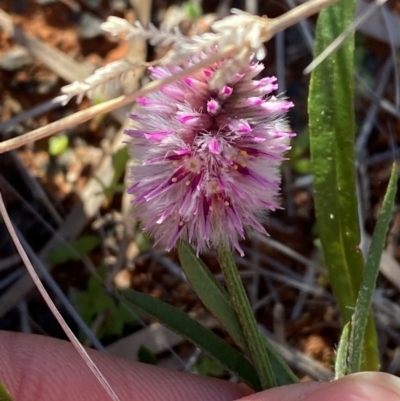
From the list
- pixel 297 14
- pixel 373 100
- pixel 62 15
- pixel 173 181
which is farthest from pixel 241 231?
pixel 62 15

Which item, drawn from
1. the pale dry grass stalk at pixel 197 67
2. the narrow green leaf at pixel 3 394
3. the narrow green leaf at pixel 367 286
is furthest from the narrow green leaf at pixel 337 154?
the narrow green leaf at pixel 3 394

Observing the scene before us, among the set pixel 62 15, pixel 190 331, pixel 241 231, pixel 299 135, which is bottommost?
pixel 190 331

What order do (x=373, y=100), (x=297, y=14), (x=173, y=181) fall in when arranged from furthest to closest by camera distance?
(x=373, y=100)
(x=173, y=181)
(x=297, y=14)

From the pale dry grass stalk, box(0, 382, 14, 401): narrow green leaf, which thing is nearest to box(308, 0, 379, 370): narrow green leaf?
the pale dry grass stalk

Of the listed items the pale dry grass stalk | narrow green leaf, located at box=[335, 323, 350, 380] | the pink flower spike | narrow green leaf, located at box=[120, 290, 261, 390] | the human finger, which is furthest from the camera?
the human finger

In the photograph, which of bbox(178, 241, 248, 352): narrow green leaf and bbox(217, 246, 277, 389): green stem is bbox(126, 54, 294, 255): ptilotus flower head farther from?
bbox(178, 241, 248, 352): narrow green leaf

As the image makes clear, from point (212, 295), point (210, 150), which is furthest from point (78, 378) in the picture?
point (210, 150)

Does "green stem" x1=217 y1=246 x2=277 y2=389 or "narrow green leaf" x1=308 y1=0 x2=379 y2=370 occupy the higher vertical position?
"narrow green leaf" x1=308 y1=0 x2=379 y2=370

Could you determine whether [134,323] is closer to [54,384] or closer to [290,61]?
[54,384]
